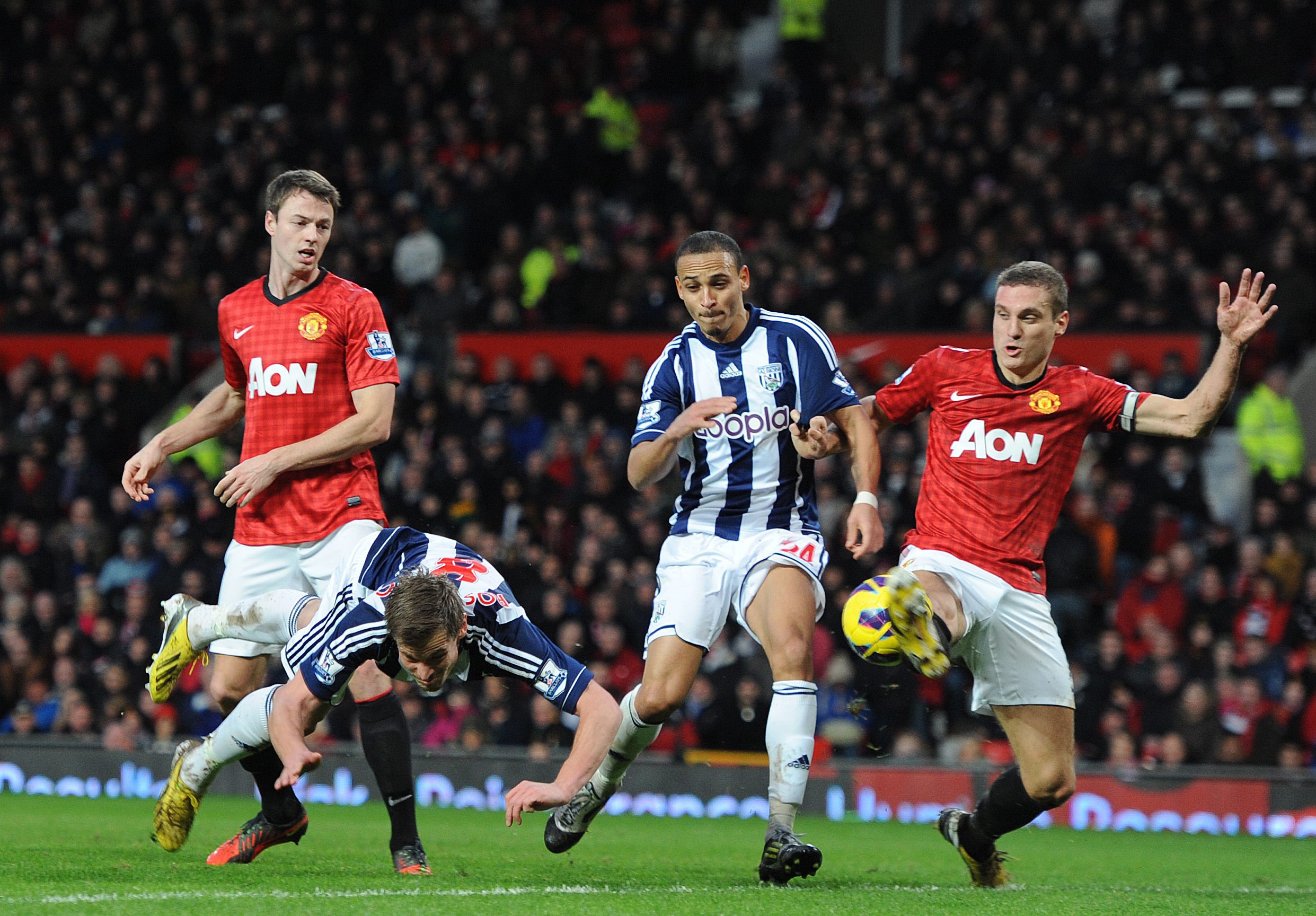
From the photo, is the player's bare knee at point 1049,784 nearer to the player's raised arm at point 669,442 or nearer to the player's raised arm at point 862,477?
the player's raised arm at point 862,477

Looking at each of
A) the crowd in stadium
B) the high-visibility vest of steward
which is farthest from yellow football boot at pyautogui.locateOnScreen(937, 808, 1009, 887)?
the high-visibility vest of steward

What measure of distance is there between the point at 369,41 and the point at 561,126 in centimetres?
327

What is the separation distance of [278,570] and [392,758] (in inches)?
39.0

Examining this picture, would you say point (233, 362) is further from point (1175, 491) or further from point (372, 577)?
point (1175, 491)

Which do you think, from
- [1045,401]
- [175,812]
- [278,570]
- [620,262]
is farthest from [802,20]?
[175,812]

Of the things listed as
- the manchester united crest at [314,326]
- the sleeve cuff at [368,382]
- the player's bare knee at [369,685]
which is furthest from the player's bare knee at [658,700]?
the manchester united crest at [314,326]

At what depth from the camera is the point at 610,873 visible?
6.80 meters

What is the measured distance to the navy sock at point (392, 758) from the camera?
648 cm

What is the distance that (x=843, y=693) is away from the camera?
40.5ft

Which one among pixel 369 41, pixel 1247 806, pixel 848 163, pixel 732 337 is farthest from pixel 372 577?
pixel 369 41

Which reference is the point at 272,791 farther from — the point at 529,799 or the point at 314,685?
the point at 529,799

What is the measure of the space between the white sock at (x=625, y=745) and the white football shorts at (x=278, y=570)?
1246 mm

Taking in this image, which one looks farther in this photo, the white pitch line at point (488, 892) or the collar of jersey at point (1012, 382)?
the collar of jersey at point (1012, 382)

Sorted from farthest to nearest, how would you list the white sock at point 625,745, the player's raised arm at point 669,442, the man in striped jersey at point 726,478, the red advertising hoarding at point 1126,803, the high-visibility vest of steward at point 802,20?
the high-visibility vest of steward at point 802,20
the red advertising hoarding at point 1126,803
the white sock at point 625,745
the man in striped jersey at point 726,478
the player's raised arm at point 669,442
